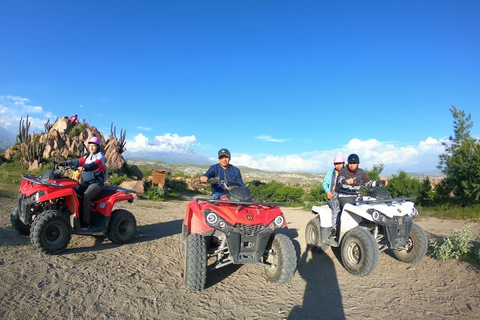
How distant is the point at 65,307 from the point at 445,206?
1474 centimetres

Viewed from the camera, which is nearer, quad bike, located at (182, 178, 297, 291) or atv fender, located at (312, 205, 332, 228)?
quad bike, located at (182, 178, 297, 291)

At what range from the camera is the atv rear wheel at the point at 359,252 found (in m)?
4.51

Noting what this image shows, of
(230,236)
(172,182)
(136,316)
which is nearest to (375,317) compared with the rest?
(230,236)

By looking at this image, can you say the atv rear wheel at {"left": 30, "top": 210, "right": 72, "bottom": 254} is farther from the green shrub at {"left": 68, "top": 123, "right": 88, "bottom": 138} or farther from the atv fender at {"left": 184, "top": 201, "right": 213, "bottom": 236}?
the green shrub at {"left": 68, "top": 123, "right": 88, "bottom": 138}

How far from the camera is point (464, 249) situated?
5.17m

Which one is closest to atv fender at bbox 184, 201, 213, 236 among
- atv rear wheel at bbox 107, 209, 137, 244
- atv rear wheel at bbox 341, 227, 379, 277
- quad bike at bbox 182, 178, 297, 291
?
quad bike at bbox 182, 178, 297, 291

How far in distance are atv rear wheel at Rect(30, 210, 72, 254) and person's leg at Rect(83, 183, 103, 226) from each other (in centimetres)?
50

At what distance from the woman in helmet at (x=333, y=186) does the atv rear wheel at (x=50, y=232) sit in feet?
15.9

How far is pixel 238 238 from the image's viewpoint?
3.84 meters

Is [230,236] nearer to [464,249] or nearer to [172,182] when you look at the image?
[464,249]

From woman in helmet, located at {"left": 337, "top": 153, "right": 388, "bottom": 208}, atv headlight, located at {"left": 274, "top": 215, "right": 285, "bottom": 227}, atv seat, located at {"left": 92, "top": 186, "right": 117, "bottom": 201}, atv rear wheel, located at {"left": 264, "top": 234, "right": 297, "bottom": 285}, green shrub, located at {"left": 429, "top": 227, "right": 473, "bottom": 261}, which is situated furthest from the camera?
atv seat, located at {"left": 92, "top": 186, "right": 117, "bottom": 201}

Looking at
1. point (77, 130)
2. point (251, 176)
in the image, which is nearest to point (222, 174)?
point (77, 130)

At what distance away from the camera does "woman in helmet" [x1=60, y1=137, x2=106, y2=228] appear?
18.0 ft

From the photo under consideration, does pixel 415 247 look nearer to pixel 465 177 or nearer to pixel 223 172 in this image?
pixel 223 172
